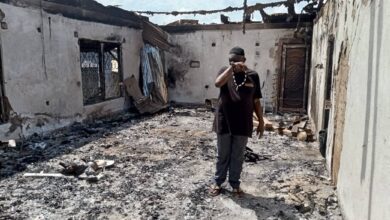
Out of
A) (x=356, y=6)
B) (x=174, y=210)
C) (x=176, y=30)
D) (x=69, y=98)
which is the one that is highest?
(x=176, y=30)

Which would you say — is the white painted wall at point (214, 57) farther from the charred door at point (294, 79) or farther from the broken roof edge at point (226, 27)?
the charred door at point (294, 79)

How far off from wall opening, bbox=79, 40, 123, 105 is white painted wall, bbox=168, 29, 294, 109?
264 centimetres

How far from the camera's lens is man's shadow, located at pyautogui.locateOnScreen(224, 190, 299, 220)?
342 centimetres

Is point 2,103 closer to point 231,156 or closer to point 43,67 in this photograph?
point 43,67

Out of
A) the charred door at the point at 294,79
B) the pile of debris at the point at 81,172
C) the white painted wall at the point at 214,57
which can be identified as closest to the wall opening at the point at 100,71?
the white painted wall at the point at 214,57

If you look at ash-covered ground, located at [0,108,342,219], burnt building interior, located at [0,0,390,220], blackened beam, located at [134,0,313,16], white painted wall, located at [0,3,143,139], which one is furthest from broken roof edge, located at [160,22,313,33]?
ash-covered ground, located at [0,108,342,219]

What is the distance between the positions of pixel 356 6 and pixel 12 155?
5538 mm

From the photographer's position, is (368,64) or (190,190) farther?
(190,190)

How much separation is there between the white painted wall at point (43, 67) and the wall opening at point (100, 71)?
1.01 feet

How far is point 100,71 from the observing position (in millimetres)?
8836

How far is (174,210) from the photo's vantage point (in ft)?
11.6

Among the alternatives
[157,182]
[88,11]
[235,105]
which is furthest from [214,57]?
[235,105]

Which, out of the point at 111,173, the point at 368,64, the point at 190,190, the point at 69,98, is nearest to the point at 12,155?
the point at 111,173

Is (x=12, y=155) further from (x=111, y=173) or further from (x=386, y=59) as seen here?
(x=386, y=59)
